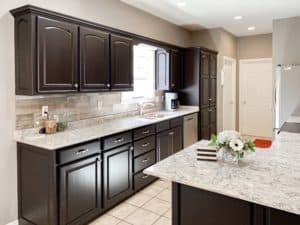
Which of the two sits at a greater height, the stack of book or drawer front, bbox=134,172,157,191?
the stack of book

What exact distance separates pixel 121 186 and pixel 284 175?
6.42 feet

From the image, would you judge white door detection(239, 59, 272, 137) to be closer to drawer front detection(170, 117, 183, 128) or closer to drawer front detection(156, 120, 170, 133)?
drawer front detection(170, 117, 183, 128)

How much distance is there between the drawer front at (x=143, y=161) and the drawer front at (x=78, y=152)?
0.79 metres

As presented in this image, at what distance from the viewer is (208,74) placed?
5457mm

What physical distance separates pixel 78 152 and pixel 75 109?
93 cm

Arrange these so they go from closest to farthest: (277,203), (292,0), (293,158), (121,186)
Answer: (277,203) → (293,158) → (121,186) → (292,0)

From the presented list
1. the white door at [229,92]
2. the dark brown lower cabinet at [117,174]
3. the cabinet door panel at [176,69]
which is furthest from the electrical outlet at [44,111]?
the white door at [229,92]

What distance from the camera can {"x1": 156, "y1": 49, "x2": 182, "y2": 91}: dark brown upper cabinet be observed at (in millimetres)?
4746

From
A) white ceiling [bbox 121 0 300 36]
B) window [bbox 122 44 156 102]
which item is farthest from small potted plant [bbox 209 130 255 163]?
white ceiling [bbox 121 0 300 36]

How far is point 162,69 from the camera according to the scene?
4.79 meters

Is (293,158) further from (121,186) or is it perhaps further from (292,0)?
(292,0)

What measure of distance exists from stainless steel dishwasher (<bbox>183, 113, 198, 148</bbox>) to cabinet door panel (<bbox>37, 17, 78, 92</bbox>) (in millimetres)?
2427

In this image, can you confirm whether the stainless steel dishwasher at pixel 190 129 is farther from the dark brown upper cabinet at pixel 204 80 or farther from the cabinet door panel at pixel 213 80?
the cabinet door panel at pixel 213 80

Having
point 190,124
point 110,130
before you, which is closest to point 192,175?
point 110,130
